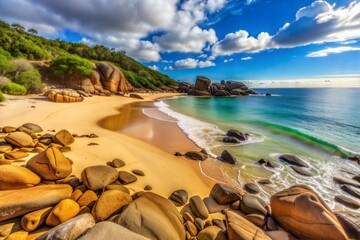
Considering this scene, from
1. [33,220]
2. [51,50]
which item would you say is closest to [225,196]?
[33,220]

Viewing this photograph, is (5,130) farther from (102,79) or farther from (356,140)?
(102,79)

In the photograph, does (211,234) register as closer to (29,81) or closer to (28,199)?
(28,199)

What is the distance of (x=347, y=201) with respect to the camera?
516 cm

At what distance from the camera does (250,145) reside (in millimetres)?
10047

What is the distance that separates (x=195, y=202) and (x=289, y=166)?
5911 millimetres

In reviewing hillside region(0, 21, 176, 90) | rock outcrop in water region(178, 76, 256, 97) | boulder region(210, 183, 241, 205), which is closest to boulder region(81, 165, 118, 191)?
boulder region(210, 183, 241, 205)

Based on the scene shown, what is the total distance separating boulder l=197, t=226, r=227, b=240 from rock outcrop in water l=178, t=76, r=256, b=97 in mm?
60759

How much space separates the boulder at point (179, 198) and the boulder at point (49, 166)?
2989mm

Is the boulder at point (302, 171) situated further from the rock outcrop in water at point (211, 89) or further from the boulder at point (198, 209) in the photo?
the rock outcrop in water at point (211, 89)

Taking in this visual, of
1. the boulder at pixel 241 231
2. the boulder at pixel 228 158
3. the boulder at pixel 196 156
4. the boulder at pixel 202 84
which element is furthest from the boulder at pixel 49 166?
the boulder at pixel 202 84

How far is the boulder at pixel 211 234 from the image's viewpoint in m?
3.12

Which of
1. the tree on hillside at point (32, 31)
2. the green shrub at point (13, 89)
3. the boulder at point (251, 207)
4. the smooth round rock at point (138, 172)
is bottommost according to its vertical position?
the boulder at point (251, 207)

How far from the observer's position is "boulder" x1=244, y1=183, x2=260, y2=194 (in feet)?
17.6

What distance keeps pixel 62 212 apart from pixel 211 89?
68165mm
